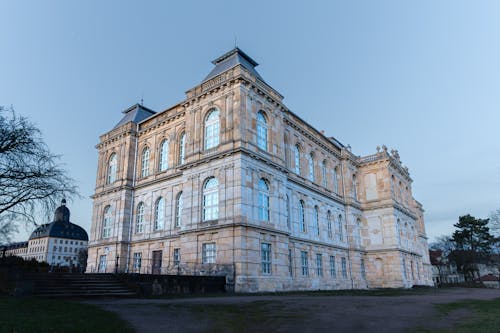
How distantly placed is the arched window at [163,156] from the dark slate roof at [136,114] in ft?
18.7

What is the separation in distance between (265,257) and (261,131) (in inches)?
398

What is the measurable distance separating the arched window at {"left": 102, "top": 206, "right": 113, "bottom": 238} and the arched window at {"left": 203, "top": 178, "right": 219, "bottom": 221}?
14.5m

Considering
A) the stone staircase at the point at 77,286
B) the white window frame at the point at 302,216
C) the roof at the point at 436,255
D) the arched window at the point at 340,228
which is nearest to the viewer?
the stone staircase at the point at 77,286

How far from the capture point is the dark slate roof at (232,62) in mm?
31641

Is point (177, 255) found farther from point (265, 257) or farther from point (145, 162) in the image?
point (145, 162)

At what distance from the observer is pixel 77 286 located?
18656mm

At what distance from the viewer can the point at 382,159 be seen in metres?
46.9

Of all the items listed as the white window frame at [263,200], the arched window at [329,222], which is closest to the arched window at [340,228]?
the arched window at [329,222]

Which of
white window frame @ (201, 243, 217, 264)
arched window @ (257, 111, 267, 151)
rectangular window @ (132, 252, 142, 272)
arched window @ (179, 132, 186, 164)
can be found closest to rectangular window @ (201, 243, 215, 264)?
white window frame @ (201, 243, 217, 264)

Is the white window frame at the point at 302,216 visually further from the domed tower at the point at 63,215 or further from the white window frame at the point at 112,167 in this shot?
the domed tower at the point at 63,215

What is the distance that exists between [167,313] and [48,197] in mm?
12601

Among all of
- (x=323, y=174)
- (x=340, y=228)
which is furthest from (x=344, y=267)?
(x=323, y=174)

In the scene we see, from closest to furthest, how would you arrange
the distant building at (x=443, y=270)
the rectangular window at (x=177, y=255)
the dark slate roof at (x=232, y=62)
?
the rectangular window at (x=177, y=255) → the dark slate roof at (x=232, y=62) → the distant building at (x=443, y=270)

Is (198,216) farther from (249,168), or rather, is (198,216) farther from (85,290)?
(85,290)
